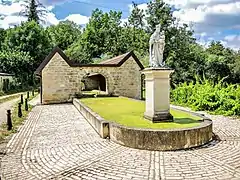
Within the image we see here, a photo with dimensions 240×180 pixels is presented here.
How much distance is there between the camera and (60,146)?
25.8 ft

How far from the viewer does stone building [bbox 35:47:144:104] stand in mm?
19969

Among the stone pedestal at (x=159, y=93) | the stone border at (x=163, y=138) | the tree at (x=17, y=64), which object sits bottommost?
the stone border at (x=163, y=138)

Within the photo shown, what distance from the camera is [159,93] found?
8.77 m

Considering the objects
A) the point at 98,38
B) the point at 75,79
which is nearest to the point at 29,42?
the point at 98,38

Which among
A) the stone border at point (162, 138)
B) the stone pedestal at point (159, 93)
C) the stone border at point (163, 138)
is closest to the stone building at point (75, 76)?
the stone pedestal at point (159, 93)

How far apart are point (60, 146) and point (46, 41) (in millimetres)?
38805

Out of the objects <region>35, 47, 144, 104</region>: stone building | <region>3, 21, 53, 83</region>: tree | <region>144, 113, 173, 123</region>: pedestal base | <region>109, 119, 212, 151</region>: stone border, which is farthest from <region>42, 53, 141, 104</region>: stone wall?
<region>3, 21, 53, 83</region>: tree

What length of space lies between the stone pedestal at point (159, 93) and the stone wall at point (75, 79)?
12.4 meters

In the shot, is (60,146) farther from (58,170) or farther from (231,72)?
(231,72)

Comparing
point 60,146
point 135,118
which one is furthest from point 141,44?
point 60,146

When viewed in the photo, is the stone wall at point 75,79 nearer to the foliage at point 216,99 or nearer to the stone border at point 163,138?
the foliage at point 216,99

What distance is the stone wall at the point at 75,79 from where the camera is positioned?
20.0m

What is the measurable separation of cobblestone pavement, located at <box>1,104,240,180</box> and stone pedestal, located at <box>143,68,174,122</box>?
1.69m

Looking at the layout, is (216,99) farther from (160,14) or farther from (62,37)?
(62,37)
